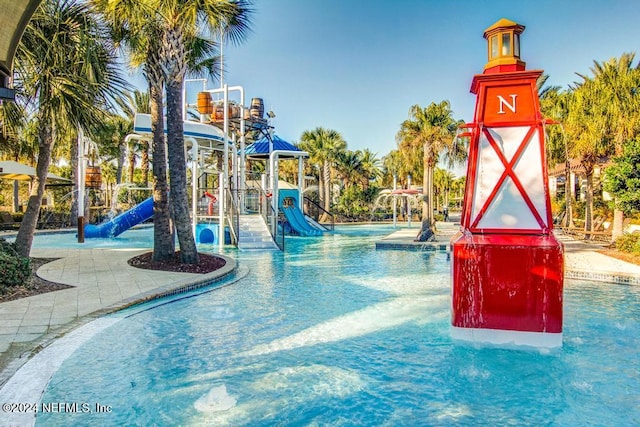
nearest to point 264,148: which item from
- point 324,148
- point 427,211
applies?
point 427,211

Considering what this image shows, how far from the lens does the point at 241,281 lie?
9.62 metres

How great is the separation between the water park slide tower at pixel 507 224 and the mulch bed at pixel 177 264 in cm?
613

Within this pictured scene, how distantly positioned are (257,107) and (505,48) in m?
16.3

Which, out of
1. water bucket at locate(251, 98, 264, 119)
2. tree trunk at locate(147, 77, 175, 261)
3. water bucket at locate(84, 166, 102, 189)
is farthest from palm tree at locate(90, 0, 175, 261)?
water bucket at locate(251, 98, 264, 119)

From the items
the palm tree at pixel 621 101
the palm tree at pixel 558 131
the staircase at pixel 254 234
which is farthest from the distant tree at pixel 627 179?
the staircase at pixel 254 234

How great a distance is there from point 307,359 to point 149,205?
54.9ft

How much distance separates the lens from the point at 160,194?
10734mm

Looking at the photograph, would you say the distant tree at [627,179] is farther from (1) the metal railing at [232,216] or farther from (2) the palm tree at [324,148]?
(2) the palm tree at [324,148]

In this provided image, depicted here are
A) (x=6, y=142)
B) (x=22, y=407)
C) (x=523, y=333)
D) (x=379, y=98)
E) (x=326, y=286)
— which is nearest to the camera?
(x=22, y=407)

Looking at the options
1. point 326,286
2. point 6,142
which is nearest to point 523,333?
point 326,286

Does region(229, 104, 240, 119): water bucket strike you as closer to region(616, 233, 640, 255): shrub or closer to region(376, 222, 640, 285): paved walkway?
region(376, 222, 640, 285): paved walkway

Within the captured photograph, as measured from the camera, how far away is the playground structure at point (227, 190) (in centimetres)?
1638

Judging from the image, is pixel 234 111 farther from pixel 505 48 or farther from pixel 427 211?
pixel 505 48

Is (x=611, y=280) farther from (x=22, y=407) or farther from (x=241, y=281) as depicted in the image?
(x=22, y=407)
